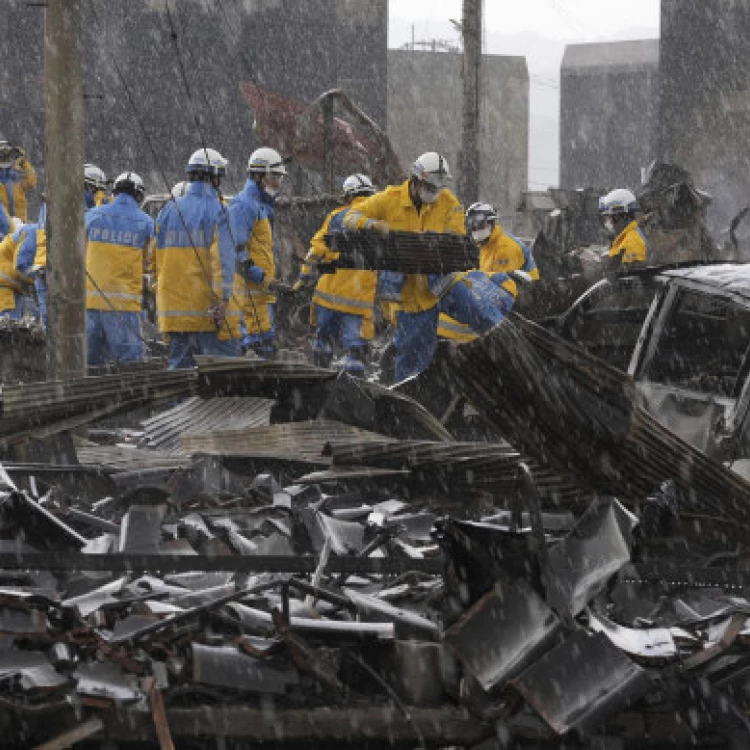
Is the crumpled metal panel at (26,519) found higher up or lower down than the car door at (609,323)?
lower down

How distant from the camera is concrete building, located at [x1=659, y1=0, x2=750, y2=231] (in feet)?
114

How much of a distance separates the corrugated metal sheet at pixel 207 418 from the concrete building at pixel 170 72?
1072 inches

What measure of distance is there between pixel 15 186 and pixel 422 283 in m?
8.06

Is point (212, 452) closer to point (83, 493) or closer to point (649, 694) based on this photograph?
point (83, 493)

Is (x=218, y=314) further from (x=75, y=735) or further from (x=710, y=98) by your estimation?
(x=710, y=98)

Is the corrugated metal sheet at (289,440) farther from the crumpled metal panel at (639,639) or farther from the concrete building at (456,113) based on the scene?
the concrete building at (456,113)

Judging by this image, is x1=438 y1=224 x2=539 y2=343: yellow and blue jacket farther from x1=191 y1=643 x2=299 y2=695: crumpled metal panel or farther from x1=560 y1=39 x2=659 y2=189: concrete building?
x1=560 y1=39 x2=659 y2=189: concrete building

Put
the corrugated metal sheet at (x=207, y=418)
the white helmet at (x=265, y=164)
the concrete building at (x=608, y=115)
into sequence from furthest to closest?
the concrete building at (x=608, y=115), the white helmet at (x=265, y=164), the corrugated metal sheet at (x=207, y=418)

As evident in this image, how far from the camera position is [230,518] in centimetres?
595

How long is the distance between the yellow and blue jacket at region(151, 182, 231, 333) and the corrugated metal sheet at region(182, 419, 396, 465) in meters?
4.46

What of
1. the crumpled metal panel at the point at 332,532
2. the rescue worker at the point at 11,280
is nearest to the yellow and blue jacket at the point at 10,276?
the rescue worker at the point at 11,280

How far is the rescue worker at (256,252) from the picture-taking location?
11.7 m

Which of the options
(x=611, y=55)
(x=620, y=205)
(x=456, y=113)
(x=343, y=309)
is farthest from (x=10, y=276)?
(x=611, y=55)

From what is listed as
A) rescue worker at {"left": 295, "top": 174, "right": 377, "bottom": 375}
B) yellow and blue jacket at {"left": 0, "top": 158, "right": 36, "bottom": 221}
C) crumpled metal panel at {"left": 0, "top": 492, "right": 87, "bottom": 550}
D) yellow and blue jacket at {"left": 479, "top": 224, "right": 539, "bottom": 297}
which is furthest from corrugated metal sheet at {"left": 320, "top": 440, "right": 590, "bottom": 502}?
yellow and blue jacket at {"left": 0, "top": 158, "right": 36, "bottom": 221}
